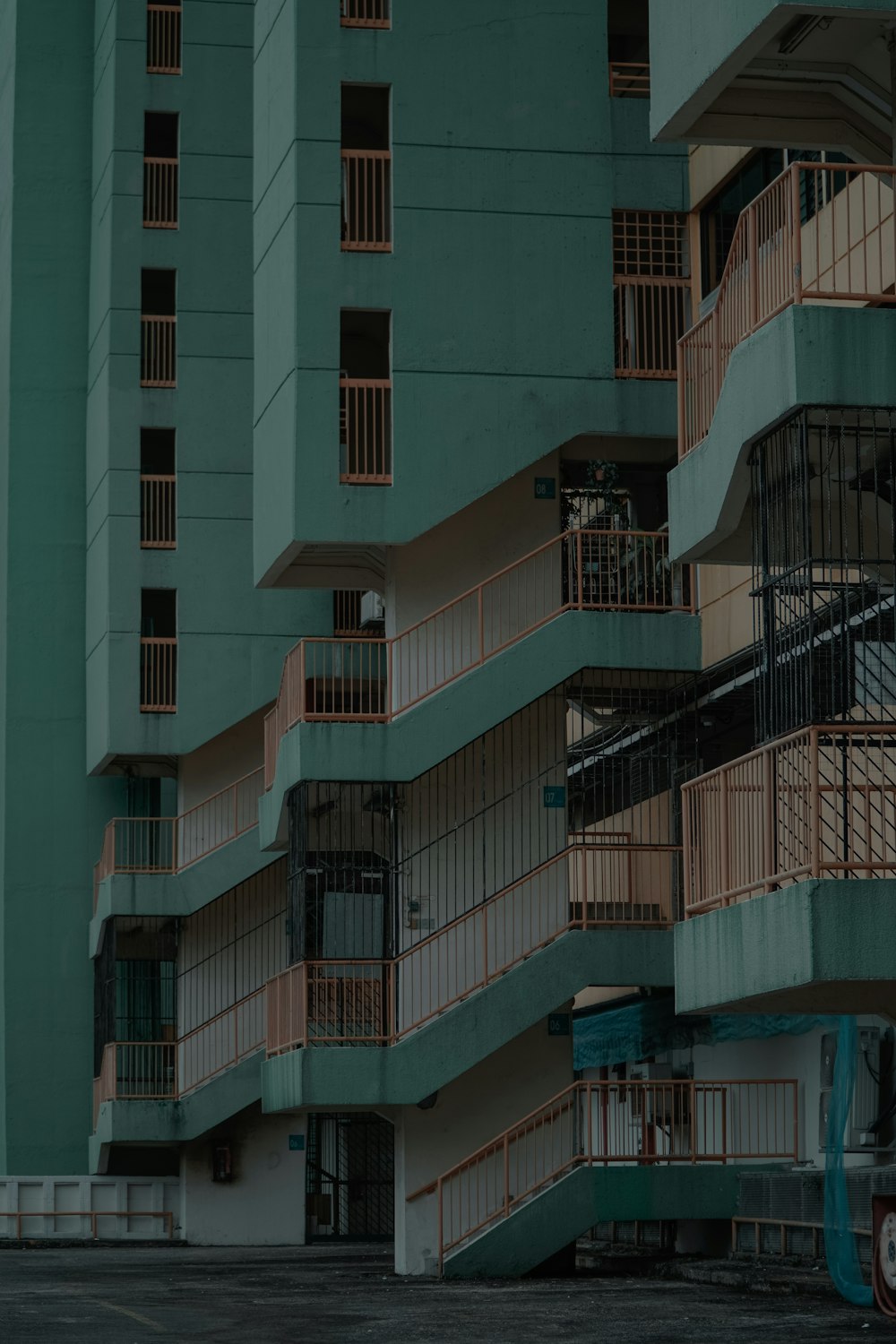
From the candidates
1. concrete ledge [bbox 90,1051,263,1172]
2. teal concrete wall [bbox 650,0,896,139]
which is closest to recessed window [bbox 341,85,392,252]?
teal concrete wall [bbox 650,0,896,139]

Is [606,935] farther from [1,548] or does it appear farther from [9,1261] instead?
[1,548]

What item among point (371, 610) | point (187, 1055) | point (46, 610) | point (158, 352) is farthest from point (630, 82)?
point (46, 610)

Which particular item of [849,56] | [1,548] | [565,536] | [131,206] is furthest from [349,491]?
[1,548]

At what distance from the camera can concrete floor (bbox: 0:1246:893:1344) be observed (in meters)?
18.9

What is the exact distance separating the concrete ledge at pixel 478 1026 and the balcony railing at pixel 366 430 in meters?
6.00

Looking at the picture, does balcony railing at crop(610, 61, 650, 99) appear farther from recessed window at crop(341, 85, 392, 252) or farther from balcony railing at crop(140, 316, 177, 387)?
balcony railing at crop(140, 316, 177, 387)

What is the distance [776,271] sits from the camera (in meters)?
18.1

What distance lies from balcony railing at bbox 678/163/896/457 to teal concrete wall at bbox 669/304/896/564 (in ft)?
0.60

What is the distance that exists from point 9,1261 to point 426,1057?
11.0 metres

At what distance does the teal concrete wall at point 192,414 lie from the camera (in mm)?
40531

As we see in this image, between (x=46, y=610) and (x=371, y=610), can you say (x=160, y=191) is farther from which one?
(x=371, y=610)

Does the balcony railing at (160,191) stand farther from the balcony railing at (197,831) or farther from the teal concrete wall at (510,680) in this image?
the teal concrete wall at (510,680)

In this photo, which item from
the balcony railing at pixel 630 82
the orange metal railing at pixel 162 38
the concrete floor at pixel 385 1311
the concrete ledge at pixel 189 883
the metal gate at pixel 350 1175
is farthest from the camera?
the metal gate at pixel 350 1175

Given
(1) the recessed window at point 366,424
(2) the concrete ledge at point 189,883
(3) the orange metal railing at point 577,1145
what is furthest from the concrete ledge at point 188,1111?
(1) the recessed window at point 366,424
